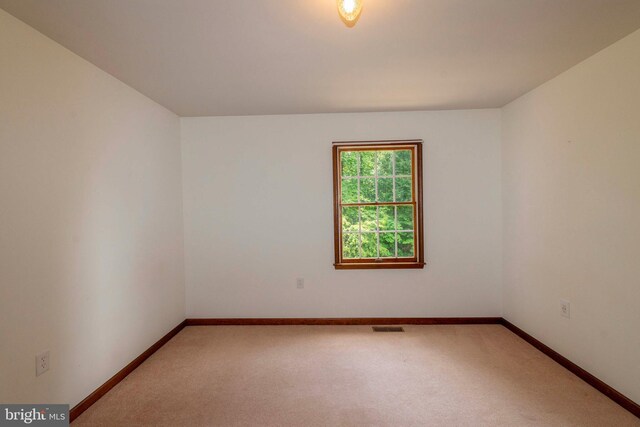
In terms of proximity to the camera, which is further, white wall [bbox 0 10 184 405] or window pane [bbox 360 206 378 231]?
window pane [bbox 360 206 378 231]

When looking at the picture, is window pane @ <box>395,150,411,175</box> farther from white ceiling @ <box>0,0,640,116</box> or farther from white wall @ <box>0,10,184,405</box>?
white wall @ <box>0,10,184,405</box>

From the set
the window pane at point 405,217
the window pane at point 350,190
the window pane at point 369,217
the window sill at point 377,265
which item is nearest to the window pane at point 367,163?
the window pane at point 350,190

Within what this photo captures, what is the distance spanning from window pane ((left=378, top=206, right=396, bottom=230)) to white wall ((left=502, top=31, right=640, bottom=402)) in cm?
128

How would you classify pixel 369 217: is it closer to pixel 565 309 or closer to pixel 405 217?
pixel 405 217

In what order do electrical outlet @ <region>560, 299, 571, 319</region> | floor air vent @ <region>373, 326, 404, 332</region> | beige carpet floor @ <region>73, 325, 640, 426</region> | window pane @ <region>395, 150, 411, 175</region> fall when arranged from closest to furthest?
beige carpet floor @ <region>73, 325, 640, 426</region> → electrical outlet @ <region>560, 299, 571, 319</region> → floor air vent @ <region>373, 326, 404, 332</region> → window pane @ <region>395, 150, 411, 175</region>

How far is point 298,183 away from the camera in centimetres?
Answer: 400

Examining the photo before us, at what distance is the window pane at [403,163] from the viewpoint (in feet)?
13.2

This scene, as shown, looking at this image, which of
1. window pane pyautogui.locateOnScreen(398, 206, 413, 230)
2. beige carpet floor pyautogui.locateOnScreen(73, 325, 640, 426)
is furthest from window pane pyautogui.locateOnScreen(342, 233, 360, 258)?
beige carpet floor pyautogui.locateOnScreen(73, 325, 640, 426)

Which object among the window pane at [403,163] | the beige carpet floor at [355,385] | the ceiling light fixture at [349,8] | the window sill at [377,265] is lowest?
the beige carpet floor at [355,385]

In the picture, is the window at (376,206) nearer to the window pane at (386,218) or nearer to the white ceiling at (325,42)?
the window pane at (386,218)

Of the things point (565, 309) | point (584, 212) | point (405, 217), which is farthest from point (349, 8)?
point (565, 309)

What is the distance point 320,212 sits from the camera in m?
4.00

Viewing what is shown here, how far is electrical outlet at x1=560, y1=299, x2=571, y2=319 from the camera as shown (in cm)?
282

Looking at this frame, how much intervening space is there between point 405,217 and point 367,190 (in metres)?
0.55
